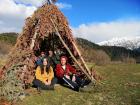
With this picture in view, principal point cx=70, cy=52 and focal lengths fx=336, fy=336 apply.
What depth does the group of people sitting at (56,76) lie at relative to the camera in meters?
11.7

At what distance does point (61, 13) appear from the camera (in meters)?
13.4

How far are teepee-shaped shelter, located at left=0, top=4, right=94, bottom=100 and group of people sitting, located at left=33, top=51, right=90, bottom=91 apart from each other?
32 cm

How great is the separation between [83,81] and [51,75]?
1268 mm

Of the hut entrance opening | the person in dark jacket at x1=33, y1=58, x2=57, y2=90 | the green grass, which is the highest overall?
the hut entrance opening

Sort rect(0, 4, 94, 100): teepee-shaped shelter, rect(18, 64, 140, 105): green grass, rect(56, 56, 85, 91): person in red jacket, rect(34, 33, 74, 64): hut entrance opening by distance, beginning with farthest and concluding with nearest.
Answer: rect(34, 33, 74, 64): hut entrance opening < rect(56, 56, 85, 91): person in red jacket < rect(0, 4, 94, 100): teepee-shaped shelter < rect(18, 64, 140, 105): green grass

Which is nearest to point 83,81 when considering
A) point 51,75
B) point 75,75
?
point 75,75

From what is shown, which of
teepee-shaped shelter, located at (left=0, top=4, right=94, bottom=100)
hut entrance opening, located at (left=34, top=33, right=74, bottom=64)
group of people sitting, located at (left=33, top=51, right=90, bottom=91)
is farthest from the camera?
hut entrance opening, located at (left=34, top=33, right=74, bottom=64)

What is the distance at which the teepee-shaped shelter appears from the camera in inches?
468

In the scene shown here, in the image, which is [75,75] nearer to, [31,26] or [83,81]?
[83,81]

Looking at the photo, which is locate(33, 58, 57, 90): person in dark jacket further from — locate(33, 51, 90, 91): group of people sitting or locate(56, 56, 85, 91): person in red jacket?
locate(56, 56, 85, 91): person in red jacket

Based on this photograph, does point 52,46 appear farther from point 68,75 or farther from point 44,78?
point 44,78

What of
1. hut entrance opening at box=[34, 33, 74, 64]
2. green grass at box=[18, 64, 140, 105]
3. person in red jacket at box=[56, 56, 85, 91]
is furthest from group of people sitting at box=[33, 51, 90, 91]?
hut entrance opening at box=[34, 33, 74, 64]

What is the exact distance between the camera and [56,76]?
12789mm

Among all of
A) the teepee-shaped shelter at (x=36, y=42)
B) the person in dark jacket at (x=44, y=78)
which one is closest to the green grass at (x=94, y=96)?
the person in dark jacket at (x=44, y=78)
